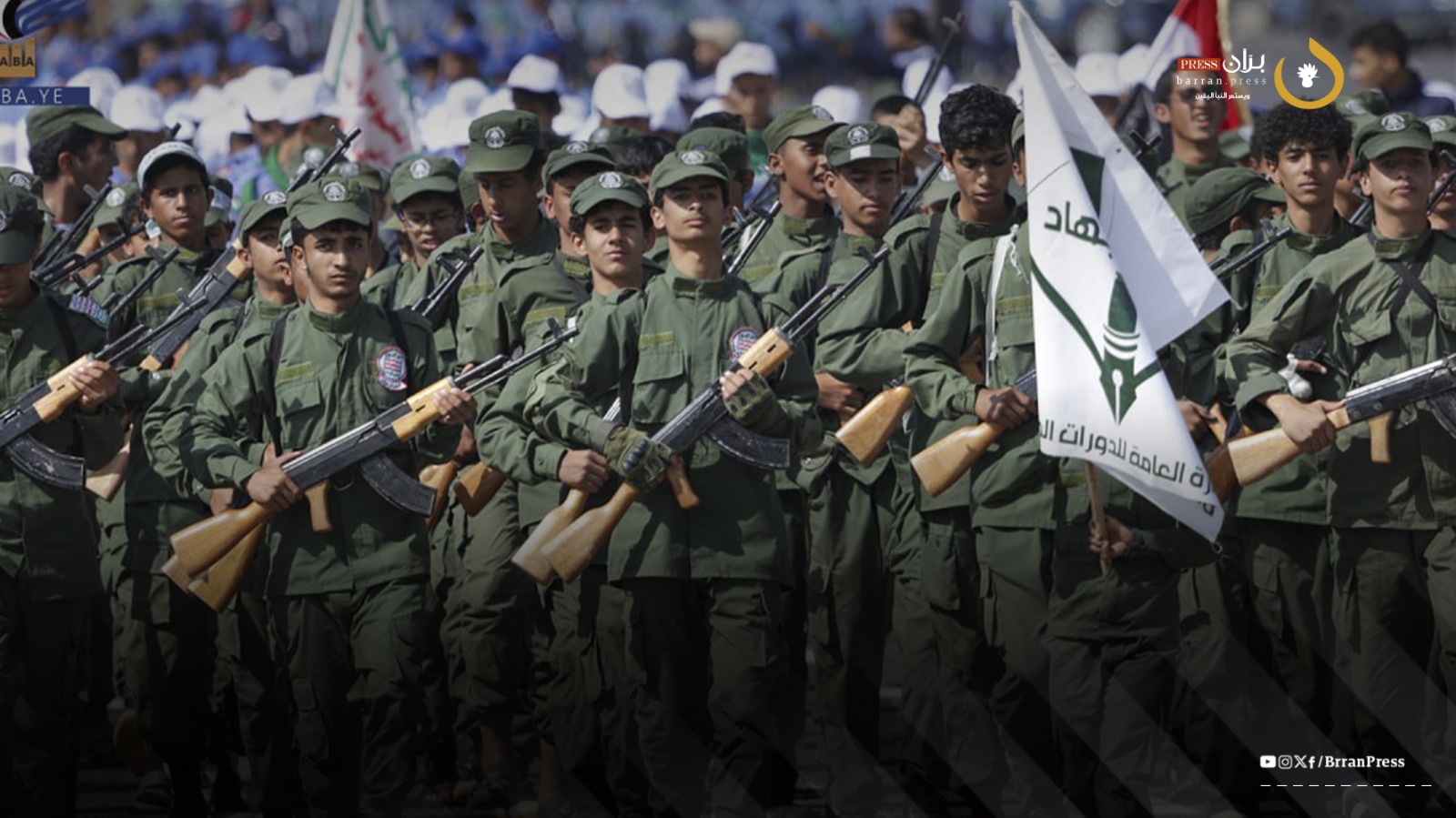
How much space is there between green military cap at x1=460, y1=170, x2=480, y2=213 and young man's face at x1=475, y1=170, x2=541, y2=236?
30.7 inches

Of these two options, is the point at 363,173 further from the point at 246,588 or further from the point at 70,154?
the point at 246,588

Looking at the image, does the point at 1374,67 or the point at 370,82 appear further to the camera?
the point at 370,82

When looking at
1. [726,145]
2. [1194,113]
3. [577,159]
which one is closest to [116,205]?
[726,145]

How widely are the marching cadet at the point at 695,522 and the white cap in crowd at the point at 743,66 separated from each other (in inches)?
282

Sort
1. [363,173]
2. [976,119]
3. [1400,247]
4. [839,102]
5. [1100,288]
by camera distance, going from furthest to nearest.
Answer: [839,102]
[363,173]
[976,119]
[1400,247]
[1100,288]

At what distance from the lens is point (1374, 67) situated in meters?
16.5

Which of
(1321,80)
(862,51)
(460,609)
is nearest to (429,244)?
(460,609)

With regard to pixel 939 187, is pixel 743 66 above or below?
above

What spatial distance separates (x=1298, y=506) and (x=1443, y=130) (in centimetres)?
203

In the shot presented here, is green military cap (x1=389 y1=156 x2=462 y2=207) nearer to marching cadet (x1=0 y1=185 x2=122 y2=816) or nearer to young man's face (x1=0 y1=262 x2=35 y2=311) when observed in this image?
marching cadet (x1=0 y1=185 x2=122 y2=816)

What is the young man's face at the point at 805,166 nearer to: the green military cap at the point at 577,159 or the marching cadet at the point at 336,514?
the green military cap at the point at 577,159

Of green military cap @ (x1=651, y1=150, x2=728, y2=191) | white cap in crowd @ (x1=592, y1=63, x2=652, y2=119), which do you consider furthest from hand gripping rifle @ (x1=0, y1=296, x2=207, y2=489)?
white cap in crowd @ (x1=592, y1=63, x2=652, y2=119)

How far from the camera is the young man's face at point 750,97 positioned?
1741cm

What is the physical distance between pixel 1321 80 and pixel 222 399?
7.91 meters
